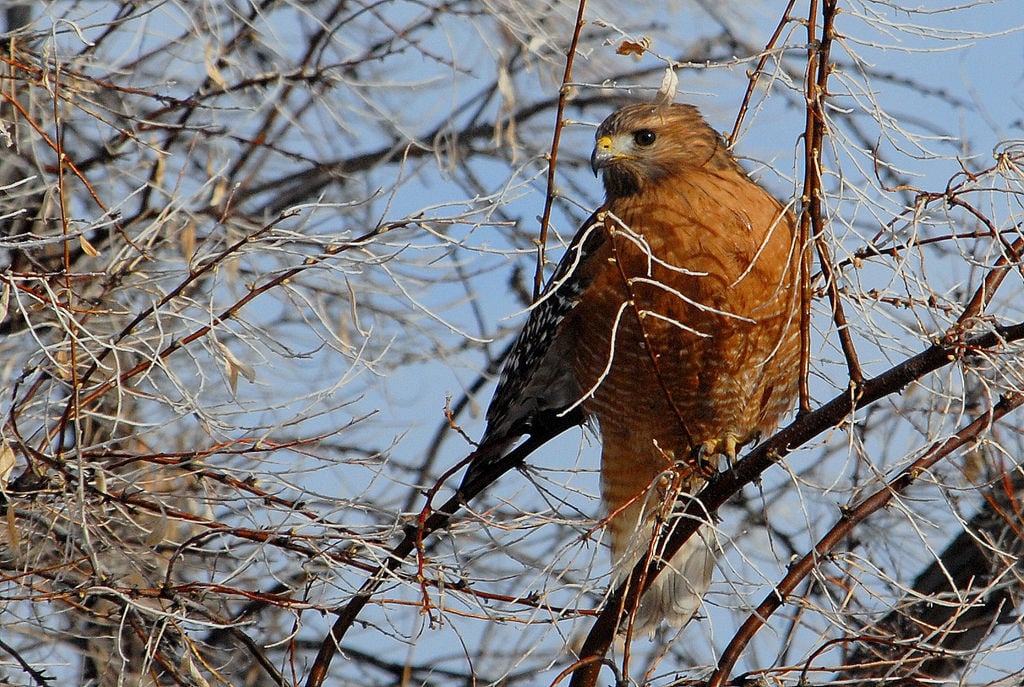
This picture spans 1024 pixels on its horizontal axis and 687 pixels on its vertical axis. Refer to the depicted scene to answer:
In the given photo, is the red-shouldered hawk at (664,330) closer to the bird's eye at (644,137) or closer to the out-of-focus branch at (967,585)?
the bird's eye at (644,137)

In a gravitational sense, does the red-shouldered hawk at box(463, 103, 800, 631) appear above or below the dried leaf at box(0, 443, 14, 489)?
above

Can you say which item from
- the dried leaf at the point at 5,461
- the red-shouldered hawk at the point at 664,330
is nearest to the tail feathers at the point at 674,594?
the red-shouldered hawk at the point at 664,330

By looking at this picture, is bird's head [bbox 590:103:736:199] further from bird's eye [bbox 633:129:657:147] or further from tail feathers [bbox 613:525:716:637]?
tail feathers [bbox 613:525:716:637]

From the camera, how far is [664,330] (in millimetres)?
4148

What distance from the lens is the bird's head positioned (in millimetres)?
4543

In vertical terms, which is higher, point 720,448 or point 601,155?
point 601,155

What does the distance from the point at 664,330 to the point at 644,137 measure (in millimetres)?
873

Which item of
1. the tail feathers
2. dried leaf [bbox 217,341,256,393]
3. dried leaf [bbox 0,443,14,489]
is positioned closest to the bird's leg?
the tail feathers

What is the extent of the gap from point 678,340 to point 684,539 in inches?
39.5

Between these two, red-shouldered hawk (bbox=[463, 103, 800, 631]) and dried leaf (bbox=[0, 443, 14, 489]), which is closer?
dried leaf (bbox=[0, 443, 14, 489])

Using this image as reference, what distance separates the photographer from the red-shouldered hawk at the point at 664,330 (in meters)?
4.04

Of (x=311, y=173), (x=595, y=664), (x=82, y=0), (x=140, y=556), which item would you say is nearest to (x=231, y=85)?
(x=82, y=0)

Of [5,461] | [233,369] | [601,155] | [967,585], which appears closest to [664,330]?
[601,155]

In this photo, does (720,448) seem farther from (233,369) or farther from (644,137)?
(233,369)
